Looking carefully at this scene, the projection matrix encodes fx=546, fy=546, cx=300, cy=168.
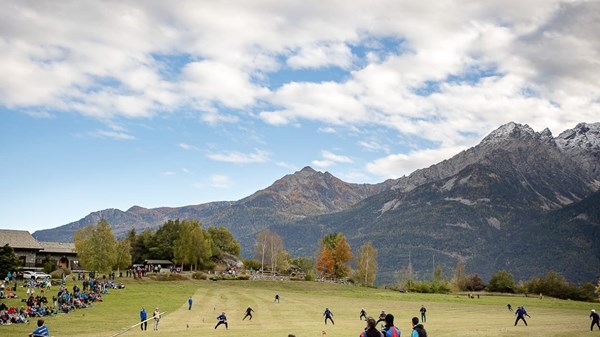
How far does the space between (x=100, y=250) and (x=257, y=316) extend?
45693mm

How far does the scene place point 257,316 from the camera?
188ft

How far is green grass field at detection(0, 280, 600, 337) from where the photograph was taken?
4084 cm

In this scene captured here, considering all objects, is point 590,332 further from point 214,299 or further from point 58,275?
point 58,275

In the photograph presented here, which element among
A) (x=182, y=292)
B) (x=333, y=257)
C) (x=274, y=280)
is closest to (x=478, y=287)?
(x=333, y=257)

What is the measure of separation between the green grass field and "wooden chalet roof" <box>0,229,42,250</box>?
26426 millimetres

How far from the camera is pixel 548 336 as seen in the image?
121 ft

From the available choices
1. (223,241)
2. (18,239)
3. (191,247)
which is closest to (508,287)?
(223,241)

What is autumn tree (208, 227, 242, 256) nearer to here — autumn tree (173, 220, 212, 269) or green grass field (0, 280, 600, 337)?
autumn tree (173, 220, 212, 269)

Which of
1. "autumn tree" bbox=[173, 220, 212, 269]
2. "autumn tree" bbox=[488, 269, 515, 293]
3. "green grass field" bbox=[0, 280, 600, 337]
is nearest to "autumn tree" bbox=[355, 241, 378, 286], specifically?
"autumn tree" bbox=[488, 269, 515, 293]

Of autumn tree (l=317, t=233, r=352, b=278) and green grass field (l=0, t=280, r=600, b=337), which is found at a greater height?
autumn tree (l=317, t=233, r=352, b=278)

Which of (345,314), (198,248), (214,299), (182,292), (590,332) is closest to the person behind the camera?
(590,332)

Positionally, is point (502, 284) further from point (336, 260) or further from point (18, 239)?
point (18, 239)

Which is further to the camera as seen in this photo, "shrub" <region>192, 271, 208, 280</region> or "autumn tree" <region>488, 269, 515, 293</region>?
"autumn tree" <region>488, 269, 515, 293</region>

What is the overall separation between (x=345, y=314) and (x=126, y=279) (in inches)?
1857
